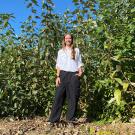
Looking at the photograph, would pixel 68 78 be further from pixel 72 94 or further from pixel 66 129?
pixel 66 129

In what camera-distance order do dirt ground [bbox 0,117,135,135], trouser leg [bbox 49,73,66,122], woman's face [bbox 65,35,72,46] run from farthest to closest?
trouser leg [bbox 49,73,66,122] → woman's face [bbox 65,35,72,46] → dirt ground [bbox 0,117,135,135]

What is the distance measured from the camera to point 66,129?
24.7ft

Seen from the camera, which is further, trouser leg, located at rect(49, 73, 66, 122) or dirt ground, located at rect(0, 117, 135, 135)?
trouser leg, located at rect(49, 73, 66, 122)

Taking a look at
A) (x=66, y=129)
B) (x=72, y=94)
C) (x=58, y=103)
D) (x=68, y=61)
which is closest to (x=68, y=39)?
(x=68, y=61)

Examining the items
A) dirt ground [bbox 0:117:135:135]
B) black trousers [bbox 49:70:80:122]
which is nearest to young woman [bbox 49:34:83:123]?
black trousers [bbox 49:70:80:122]

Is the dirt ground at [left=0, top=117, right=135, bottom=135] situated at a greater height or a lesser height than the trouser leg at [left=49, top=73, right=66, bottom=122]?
lesser

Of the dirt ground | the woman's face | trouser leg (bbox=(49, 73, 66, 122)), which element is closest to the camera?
the dirt ground

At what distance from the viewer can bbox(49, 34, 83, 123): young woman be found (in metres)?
7.87

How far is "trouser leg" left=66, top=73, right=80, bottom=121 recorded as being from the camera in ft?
25.9

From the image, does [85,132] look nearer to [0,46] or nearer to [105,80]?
[105,80]

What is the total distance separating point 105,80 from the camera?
768 centimetres

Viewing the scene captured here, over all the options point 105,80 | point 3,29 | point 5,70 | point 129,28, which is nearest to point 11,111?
point 5,70

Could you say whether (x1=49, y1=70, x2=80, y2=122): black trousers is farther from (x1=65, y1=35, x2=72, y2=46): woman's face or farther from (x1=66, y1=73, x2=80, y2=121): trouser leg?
(x1=65, y1=35, x2=72, y2=46): woman's face

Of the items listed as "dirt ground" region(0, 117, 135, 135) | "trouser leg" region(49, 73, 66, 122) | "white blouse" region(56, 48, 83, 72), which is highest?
"white blouse" region(56, 48, 83, 72)
